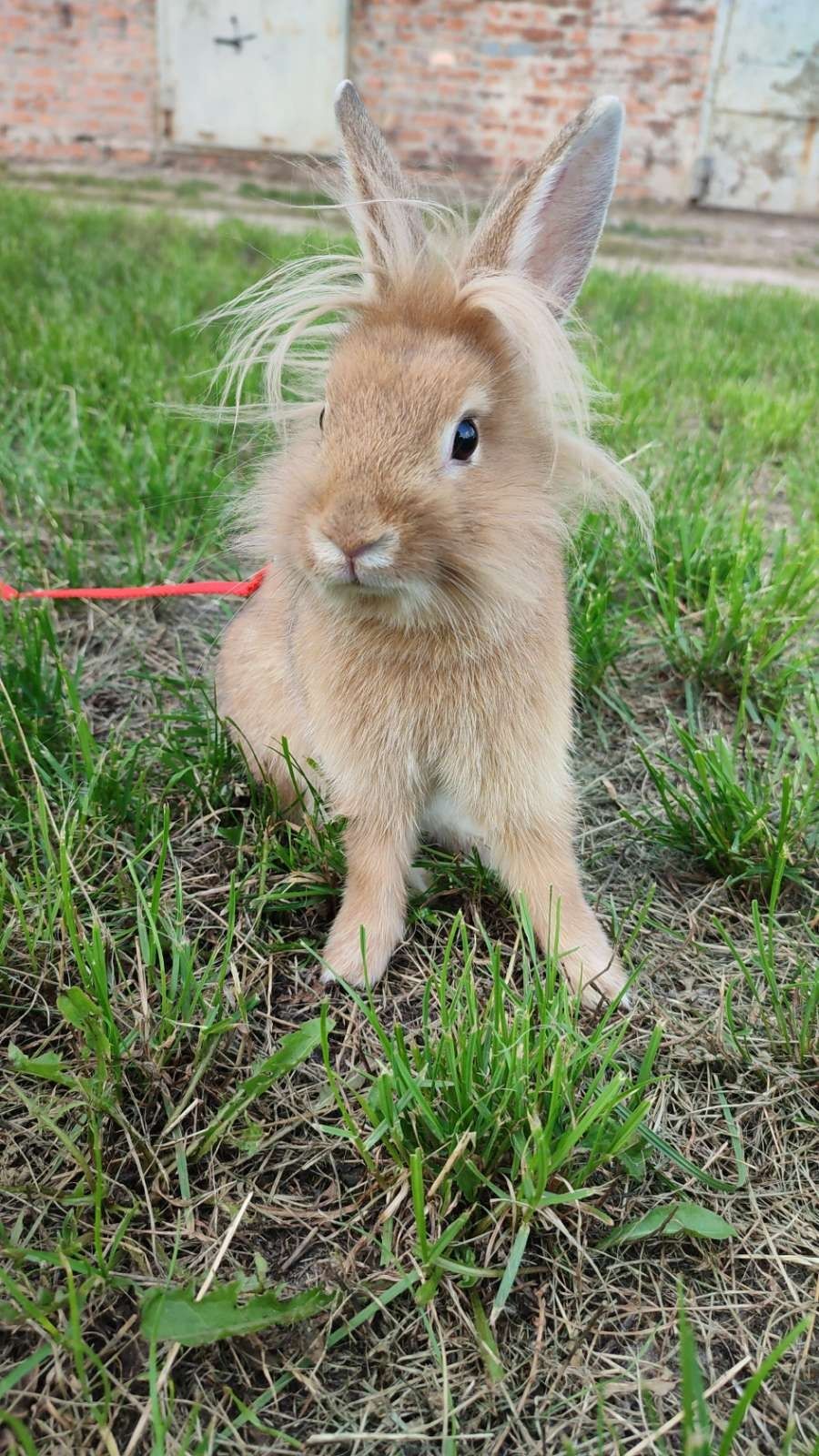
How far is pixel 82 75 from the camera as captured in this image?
1059cm

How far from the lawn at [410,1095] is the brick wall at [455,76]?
9394 mm

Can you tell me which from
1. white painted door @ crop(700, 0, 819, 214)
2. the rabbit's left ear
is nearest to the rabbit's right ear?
the rabbit's left ear

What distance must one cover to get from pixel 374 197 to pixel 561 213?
1.02ft

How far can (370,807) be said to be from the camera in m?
1.80

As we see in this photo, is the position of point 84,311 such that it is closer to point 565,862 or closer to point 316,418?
point 316,418

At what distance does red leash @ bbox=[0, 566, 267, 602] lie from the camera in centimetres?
259

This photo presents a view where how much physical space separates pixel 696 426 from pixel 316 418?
2.91 m

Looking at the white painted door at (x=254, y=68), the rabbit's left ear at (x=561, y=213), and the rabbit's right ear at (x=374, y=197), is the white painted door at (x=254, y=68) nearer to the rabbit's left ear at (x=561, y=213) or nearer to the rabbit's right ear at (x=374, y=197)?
the rabbit's right ear at (x=374, y=197)

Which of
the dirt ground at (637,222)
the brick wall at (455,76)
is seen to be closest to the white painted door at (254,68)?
the brick wall at (455,76)

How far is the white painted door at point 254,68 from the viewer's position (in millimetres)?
10328

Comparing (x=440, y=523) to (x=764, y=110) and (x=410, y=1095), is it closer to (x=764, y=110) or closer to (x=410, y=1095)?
(x=410, y=1095)

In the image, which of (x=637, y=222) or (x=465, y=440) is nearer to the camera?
(x=465, y=440)

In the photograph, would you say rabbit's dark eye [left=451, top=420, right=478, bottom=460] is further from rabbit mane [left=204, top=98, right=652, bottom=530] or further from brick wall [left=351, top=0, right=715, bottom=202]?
brick wall [left=351, top=0, right=715, bottom=202]

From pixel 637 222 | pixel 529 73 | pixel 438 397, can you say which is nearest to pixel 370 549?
pixel 438 397
